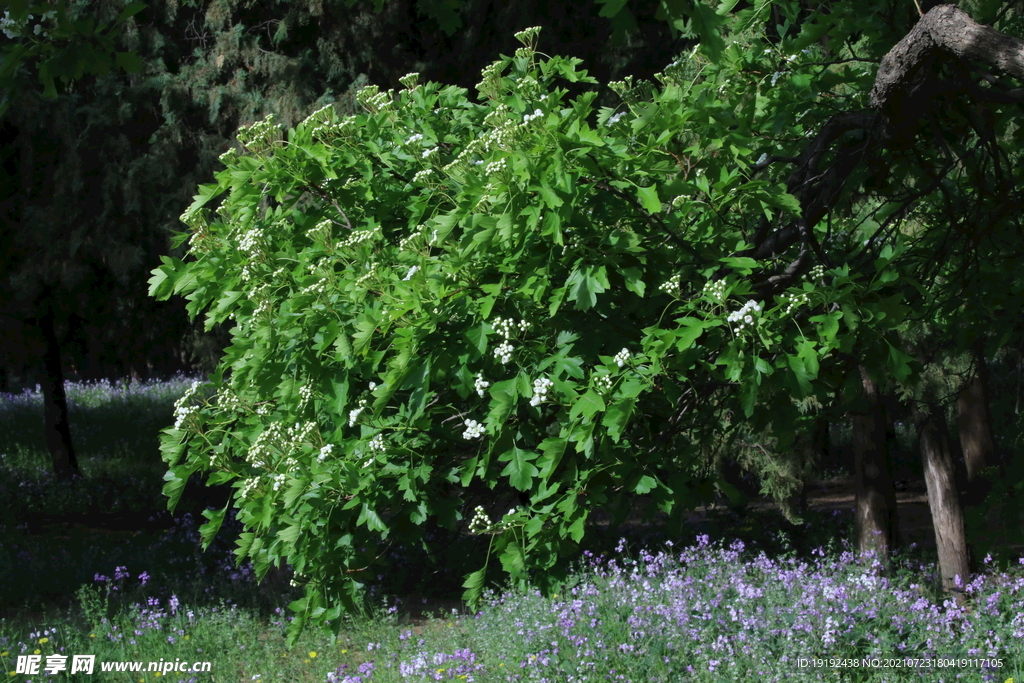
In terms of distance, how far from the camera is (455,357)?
2.97 meters

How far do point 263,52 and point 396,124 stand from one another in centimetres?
668

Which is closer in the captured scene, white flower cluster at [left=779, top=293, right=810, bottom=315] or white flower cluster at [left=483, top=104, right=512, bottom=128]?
white flower cluster at [left=779, top=293, right=810, bottom=315]

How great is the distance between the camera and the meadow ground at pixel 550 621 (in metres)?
4.73

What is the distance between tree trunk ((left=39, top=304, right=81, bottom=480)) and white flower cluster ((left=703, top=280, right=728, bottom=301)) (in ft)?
39.1

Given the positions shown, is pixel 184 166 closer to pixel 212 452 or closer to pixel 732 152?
pixel 212 452

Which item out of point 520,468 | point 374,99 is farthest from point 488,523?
point 374,99

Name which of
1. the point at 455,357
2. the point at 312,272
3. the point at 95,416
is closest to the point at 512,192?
the point at 455,357

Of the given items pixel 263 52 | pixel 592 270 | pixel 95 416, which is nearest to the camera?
pixel 592 270

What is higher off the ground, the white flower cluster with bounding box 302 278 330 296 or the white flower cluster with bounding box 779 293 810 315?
the white flower cluster with bounding box 302 278 330 296

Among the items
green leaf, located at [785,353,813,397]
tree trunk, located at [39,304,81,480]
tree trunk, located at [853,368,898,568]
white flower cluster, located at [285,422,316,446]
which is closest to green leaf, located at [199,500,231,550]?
white flower cluster, located at [285,422,316,446]

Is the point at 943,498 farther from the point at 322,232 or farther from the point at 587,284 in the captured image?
the point at 322,232

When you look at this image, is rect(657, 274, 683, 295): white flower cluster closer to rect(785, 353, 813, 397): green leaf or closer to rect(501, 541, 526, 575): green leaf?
rect(785, 353, 813, 397): green leaf

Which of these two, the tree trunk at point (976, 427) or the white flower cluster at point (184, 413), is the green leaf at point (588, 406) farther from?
the tree trunk at point (976, 427)

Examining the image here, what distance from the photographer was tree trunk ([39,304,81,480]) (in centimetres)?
1275
